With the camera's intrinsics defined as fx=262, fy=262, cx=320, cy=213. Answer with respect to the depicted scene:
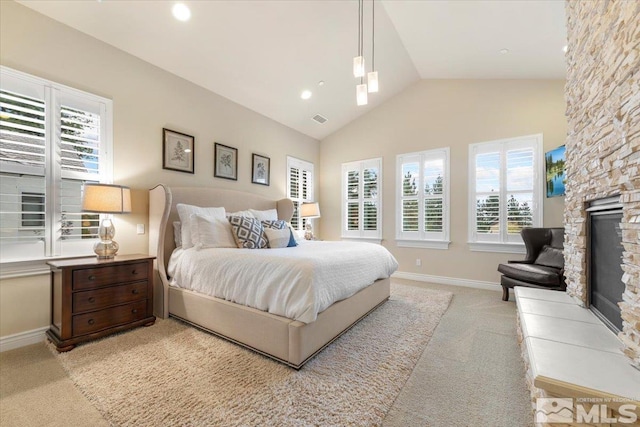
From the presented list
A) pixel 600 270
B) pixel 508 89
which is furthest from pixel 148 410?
pixel 508 89

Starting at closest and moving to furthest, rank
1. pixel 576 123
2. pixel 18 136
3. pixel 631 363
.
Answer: pixel 631 363 < pixel 576 123 < pixel 18 136

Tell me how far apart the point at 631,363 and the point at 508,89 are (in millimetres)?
3972

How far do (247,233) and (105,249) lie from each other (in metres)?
1.31

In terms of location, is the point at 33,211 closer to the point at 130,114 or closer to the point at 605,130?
the point at 130,114

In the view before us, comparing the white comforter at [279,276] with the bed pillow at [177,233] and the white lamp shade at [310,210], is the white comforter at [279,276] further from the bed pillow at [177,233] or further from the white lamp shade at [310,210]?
the white lamp shade at [310,210]

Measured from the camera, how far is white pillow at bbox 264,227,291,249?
308 centimetres

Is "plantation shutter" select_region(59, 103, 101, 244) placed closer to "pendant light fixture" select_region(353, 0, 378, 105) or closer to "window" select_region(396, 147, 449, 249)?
"pendant light fixture" select_region(353, 0, 378, 105)

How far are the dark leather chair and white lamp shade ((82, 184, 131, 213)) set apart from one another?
14.6ft

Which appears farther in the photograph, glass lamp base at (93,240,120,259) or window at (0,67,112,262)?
glass lamp base at (93,240,120,259)

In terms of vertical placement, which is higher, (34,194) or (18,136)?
(18,136)

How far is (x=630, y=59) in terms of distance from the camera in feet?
4.11

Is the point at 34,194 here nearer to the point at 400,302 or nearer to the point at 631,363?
the point at 400,302

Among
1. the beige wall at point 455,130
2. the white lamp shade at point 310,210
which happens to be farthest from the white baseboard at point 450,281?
the white lamp shade at point 310,210

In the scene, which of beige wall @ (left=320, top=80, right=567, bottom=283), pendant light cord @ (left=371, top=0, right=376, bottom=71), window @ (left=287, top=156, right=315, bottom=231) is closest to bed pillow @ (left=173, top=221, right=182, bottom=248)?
window @ (left=287, top=156, right=315, bottom=231)
